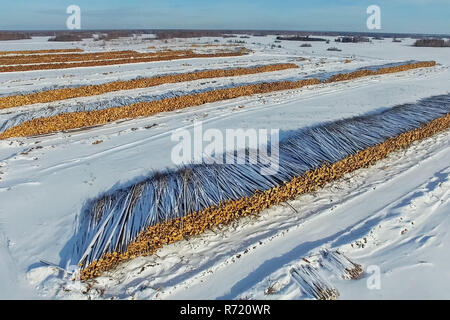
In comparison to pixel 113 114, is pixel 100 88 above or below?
above

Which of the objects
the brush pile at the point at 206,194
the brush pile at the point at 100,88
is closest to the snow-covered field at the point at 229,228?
the brush pile at the point at 206,194

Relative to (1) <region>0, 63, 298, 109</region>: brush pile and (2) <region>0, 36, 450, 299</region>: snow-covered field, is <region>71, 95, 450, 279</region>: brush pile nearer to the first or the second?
(2) <region>0, 36, 450, 299</region>: snow-covered field

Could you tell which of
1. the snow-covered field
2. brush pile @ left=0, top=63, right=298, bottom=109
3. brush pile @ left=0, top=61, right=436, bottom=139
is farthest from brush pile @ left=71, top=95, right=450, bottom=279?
brush pile @ left=0, top=63, right=298, bottom=109

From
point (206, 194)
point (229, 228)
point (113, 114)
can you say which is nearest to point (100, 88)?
point (113, 114)

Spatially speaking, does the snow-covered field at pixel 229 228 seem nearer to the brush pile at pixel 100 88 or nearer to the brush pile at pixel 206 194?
the brush pile at pixel 206 194

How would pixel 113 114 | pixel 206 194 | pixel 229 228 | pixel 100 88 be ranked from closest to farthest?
pixel 229 228, pixel 206 194, pixel 113 114, pixel 100 88

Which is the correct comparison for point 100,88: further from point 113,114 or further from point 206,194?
point 206,194

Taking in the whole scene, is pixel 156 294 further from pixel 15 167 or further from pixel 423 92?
pixel 423 92

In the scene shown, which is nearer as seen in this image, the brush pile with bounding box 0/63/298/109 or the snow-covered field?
the snow-covered field
